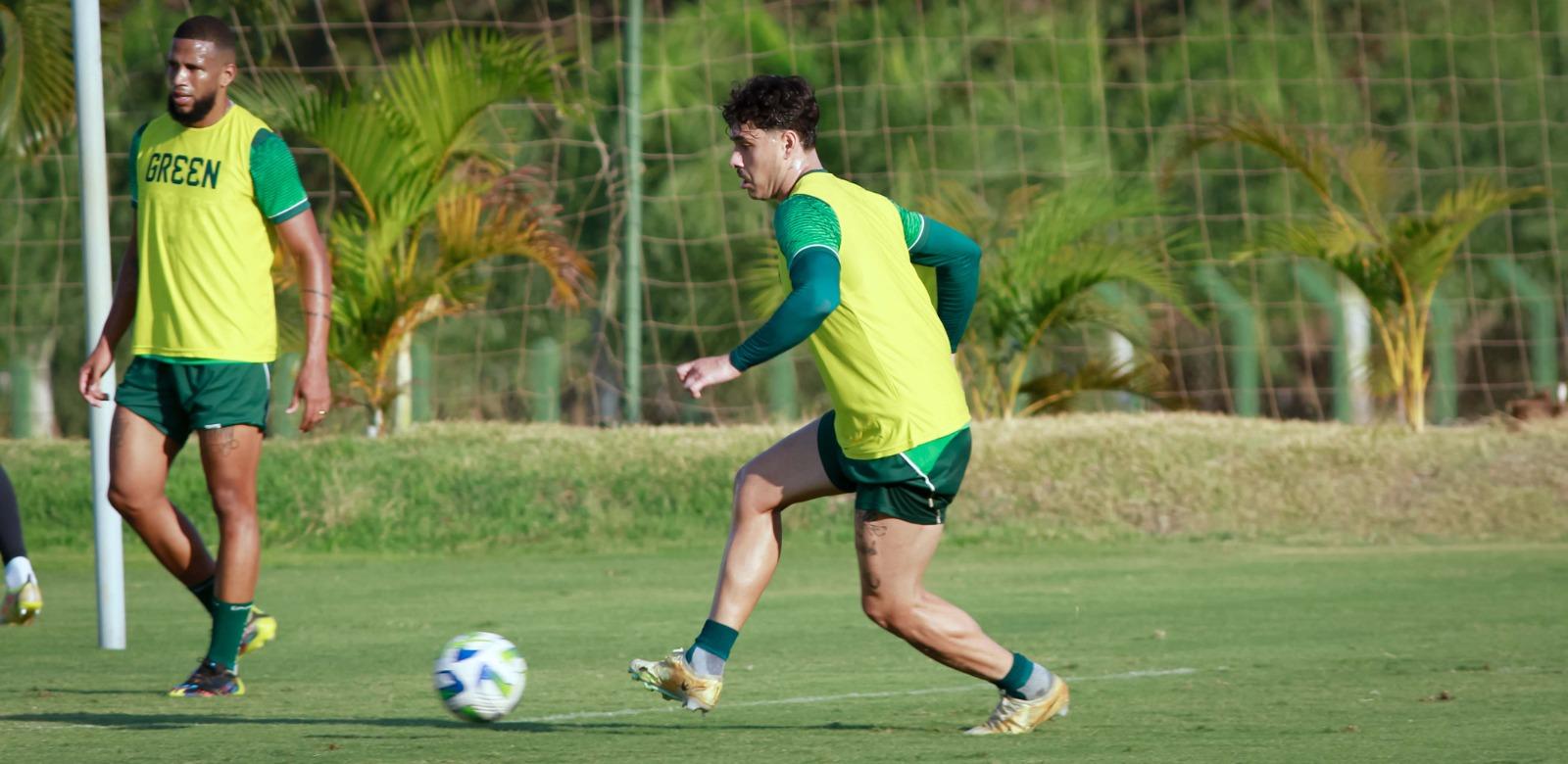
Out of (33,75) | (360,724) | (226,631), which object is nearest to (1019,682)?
(360,724)

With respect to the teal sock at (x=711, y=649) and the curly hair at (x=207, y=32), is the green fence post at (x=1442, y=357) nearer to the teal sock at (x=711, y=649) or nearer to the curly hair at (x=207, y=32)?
the curly hair at (x=207, y=32)

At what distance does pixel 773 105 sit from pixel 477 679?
177 cm

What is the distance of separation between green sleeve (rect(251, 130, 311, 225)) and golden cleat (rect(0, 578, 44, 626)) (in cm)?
186

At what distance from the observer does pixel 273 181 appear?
21.7 feet

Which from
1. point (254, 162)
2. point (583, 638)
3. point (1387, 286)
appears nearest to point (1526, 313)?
point (1387, 286)

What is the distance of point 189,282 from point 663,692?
2.17 metres

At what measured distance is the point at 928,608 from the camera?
561cm

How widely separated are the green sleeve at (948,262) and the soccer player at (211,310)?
6.38 feet

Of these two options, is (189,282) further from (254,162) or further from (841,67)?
(841,67)

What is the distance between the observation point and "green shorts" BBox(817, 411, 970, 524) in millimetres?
5484

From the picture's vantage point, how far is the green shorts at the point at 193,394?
6.54 m

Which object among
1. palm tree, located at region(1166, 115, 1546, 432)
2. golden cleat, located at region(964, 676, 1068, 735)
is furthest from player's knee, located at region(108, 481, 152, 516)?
palm tree, located at region(1166, 115, 1546, 432)

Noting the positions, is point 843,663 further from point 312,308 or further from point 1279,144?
point 1279,144

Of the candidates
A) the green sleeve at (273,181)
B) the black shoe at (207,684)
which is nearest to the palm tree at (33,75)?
the green sleeve at (273,181)
